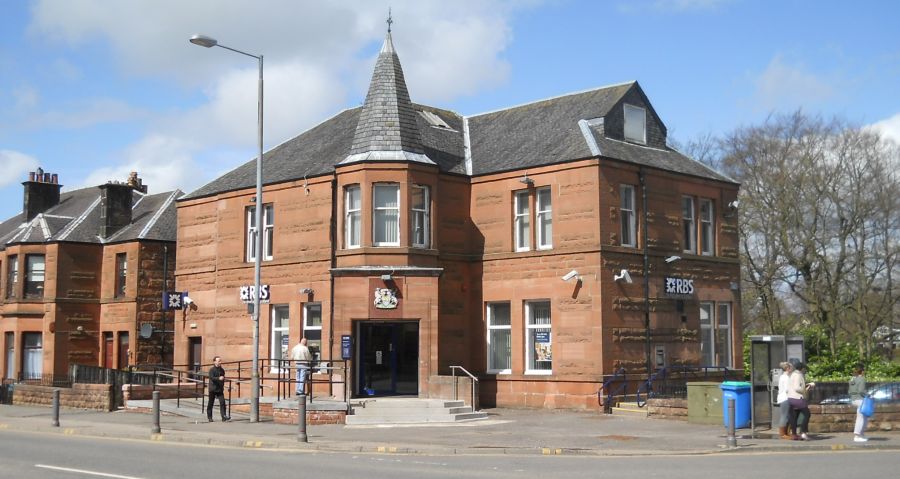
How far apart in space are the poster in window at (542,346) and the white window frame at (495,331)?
96 cm

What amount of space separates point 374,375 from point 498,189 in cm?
680

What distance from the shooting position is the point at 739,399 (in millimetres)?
21672

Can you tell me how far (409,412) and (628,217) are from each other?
8826 mm

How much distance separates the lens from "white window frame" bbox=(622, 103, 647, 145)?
30641 millimetres

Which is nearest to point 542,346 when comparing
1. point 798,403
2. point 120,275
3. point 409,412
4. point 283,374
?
point 409,412

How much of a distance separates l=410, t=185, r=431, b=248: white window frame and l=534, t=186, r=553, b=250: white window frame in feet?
10.5

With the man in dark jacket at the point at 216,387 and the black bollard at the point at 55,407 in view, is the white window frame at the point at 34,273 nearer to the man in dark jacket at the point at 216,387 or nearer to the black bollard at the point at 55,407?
the black bollard at the point at 55,407

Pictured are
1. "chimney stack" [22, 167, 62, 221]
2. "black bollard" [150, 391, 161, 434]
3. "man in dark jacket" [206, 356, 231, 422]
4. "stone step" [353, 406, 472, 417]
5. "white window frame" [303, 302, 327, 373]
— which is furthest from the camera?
"chimney stack" [22, 167, 62, 221]

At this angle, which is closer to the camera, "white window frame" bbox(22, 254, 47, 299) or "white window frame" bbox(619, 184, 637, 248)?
"white window frame" bbox(619, 184, 637, 248)

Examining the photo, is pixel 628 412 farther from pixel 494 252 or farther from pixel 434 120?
pixel 434 120

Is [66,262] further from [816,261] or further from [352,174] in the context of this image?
[816,261]

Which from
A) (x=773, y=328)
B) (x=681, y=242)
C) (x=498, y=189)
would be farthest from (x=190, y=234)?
(x=773, y=328)

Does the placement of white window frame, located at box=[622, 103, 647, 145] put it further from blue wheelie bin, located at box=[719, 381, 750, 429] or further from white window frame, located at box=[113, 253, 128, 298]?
white window frame, located at box=[113, 253, 128, 298]

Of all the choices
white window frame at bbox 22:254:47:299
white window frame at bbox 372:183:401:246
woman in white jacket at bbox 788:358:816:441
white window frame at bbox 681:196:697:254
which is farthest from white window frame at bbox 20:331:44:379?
woman in white jacket at bbox 788:358:816:441
